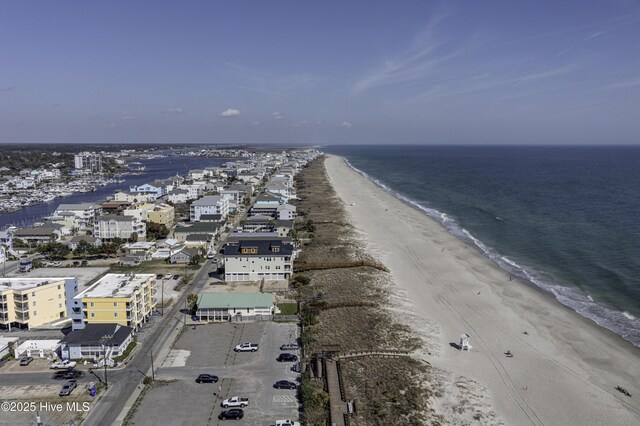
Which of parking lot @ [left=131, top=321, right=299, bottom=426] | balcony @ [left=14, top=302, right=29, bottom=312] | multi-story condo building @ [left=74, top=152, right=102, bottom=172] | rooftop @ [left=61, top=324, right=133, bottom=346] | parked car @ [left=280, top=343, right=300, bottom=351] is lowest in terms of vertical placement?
parking lot @ [left=131, top=321, right=299, bottom=426]

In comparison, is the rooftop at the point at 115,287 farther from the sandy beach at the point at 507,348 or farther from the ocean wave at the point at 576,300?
the ocean wave at the point at 576,300

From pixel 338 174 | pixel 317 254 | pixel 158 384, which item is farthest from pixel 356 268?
pixel 338 174

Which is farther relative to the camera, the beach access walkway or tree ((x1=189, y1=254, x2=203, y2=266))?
tree ((x1=189, y1=254, x2=203, y2=266))

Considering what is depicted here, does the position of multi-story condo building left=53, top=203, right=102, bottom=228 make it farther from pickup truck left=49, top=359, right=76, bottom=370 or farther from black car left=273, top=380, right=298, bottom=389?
black car left=273, top=380, right=298, bottom=389

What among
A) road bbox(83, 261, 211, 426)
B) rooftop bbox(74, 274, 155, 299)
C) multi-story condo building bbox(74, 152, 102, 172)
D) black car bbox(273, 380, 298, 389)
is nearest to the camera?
road bbox(83, 261, 211, 426)

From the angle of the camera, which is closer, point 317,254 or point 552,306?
point 552,306

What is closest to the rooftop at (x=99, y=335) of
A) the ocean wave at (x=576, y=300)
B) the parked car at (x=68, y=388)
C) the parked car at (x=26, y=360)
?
the parked car at (x=26, y=360)

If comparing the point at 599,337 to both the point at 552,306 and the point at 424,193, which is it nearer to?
the point at 552,306

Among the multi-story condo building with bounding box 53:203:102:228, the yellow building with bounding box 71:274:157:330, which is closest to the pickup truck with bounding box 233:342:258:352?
the yellow building with bounding box 71:274:157:330
